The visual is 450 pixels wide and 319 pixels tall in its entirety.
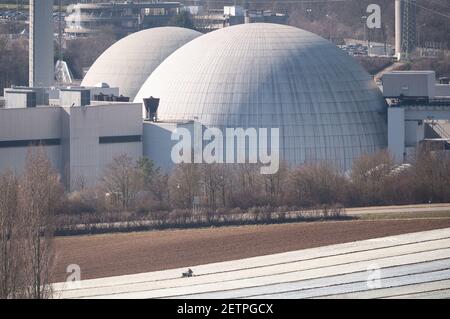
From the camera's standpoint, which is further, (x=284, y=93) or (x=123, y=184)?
(x=284, y=93)

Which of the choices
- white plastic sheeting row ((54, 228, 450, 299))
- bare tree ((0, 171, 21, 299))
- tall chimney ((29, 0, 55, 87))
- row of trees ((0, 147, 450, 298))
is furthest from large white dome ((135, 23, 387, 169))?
bare tree ((0, 171, 21, 299))

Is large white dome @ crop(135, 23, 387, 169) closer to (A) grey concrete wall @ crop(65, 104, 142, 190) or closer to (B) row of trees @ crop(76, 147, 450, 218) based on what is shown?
(A) grey concrete wall @ crop(65, 104, 142, 190)

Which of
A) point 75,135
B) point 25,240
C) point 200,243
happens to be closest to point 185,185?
point 75,135

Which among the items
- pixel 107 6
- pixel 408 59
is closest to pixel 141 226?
pixel 408 59

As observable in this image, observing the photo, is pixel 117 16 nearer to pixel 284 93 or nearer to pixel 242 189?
pixel 284 93

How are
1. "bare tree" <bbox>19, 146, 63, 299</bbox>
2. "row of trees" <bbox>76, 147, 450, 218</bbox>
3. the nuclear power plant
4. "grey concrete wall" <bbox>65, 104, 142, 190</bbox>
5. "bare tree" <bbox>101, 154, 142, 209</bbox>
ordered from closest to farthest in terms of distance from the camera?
"bare tree" <bbox>19, 146, 63, 299</bbox> < "row of trees" <bbox>76, 147, 450, 218</bbox> < "bare tree" <bbox>101, 154, 142, 209</bbox> < "grey concrete wall" <bbox>65, 104, 142, 190</bbox> < the nuclear power plant

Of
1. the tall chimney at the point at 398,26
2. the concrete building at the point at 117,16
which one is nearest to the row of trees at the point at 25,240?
the tall chimney at the point at 398,26
